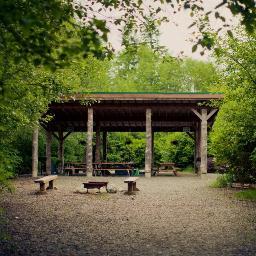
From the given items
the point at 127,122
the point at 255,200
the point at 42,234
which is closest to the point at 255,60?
the point at 255,200

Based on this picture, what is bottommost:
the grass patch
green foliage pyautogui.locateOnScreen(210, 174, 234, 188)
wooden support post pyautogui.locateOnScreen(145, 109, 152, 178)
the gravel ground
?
the gravel ground

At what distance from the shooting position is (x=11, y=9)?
3531 mm

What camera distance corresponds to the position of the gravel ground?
634 centimetres

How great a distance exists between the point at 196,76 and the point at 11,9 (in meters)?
51.5

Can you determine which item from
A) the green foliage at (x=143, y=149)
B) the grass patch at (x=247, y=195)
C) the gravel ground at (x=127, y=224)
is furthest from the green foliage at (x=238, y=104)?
the green foliage at (x=143, y=149)

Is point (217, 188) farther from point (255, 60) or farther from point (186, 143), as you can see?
point (186, 143)

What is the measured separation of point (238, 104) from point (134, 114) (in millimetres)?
11553

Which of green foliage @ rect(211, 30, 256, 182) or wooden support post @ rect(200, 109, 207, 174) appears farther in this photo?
wooden support post @ rect(200, 109, 207, 174)

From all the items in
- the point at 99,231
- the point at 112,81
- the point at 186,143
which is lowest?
the point at 99,231

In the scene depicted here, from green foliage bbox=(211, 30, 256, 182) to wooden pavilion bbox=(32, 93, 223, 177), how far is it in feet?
10.5

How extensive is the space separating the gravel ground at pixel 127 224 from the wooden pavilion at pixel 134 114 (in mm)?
5175

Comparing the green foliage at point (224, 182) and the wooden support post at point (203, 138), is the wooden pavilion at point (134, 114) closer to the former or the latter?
the wooden support post at point (203, 138)

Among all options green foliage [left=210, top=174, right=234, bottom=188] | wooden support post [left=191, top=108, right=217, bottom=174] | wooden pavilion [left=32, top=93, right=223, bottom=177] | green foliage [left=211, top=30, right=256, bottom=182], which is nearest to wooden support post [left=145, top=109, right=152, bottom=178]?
wooden pavilion [left=32, top=93, right=223, bottom=177]

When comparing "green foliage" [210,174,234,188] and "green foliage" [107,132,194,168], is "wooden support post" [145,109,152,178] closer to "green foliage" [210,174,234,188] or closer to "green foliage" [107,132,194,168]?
"green foliage" [210,174,234,188]
